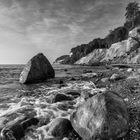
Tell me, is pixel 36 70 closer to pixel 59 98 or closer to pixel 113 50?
pixel 59 98

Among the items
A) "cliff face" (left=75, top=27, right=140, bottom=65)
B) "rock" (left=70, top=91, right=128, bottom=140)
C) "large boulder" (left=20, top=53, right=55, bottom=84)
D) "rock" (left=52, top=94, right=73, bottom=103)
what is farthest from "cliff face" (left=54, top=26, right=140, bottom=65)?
"rock" (left=70, top=91, right=128, bottom=140)

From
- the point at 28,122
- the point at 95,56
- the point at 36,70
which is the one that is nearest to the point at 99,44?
the point at 95,56

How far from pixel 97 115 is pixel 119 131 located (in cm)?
106

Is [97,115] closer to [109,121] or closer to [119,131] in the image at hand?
[109,121]

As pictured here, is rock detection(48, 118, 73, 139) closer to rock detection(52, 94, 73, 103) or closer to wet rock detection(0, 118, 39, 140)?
wet rock detection(0, 118, 39, 140)

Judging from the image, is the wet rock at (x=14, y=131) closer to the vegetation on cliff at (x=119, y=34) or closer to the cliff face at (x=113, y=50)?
the cliff face at (x=113, y=50)

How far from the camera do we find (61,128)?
6.81 m

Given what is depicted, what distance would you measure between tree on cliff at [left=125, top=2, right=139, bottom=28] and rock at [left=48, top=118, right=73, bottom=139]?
11033cm

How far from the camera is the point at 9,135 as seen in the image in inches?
263

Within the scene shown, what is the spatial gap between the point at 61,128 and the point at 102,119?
7.07 feet

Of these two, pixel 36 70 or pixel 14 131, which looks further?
pixel 36 70

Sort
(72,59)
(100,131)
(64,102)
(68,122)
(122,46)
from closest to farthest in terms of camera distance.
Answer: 1. (100,131)
2. (68,122)
3. (64,102)
4. (122,46)
5. (72,59)

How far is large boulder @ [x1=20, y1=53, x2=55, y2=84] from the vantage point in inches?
902

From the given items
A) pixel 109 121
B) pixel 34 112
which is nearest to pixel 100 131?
pixel 109 121
